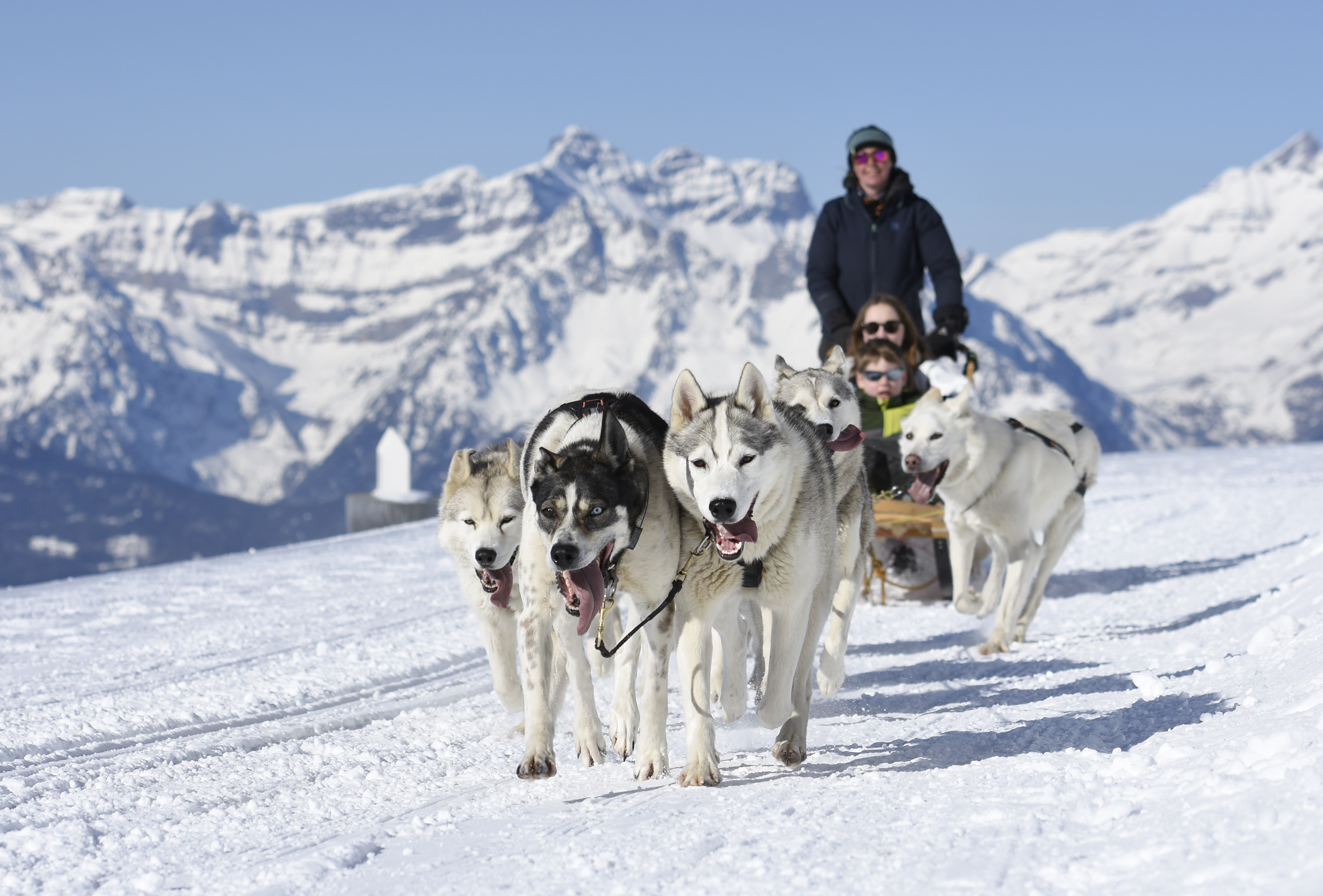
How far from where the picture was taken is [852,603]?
4984 mm

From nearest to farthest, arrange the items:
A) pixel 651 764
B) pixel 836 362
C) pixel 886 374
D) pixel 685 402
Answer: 1. pixel 651 764
2. pixel 685 402
3. pixel 836 362
4. pixel 886 374

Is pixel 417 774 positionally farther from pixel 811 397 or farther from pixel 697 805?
pixel 811 397

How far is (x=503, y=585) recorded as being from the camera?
4.52 meters

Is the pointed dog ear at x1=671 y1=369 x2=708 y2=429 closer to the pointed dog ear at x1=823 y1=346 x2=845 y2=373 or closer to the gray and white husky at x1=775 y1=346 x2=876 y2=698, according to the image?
the gray and white husky at x1=775 y1=346 x2=876 y2=698

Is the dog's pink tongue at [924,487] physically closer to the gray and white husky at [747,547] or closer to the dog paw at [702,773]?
the gray and white husky at [747,547]

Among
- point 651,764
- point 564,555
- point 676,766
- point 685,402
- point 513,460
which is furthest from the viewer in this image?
point 513,460

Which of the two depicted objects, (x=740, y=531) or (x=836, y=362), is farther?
(x=836, y=362)

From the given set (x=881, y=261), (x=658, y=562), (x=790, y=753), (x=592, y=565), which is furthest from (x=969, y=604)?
(x=592, y=565)

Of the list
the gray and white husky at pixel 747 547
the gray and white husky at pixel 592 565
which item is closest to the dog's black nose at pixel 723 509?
the gray and white husky at pixel 747 547

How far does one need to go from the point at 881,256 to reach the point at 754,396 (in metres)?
3.64

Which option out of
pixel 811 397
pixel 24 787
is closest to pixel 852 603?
pixel 811 397

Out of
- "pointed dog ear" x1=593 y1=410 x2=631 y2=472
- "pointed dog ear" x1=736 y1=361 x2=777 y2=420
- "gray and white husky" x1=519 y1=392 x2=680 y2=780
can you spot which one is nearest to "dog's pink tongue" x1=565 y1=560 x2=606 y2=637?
"gray and white husky" x1=519 y1=392 x2=680 y2=780

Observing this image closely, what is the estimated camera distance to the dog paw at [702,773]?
3.52m

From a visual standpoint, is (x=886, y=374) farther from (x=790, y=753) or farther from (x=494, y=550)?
(x=790, y=753)
